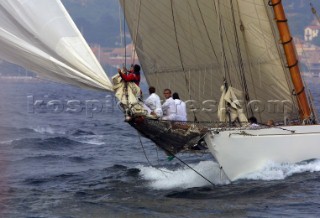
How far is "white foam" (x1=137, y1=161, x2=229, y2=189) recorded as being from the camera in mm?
31745

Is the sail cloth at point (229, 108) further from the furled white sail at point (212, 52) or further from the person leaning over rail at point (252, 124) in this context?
the furled white sail at point (212, 52)

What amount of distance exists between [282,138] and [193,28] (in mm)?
5918

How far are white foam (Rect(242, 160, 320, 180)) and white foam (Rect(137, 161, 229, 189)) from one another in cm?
98

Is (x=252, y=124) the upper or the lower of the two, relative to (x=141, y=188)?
upper

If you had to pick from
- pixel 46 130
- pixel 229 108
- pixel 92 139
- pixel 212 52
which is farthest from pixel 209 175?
pixel 46 130

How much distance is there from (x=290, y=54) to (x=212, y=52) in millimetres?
3072

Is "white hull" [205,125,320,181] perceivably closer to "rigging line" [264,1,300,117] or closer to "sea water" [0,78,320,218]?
"sea water" [0,78,320,218]

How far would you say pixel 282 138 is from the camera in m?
30.7

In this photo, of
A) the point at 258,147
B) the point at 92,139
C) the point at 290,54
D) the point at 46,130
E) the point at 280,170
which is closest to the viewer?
the point at 258,147

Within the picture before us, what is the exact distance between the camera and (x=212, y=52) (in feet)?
116

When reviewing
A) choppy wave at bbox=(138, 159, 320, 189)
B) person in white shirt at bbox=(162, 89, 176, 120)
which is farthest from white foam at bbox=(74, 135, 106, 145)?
person in white shirt at bbox=(162, 89, 176, 120)

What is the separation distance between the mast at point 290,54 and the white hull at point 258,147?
2.42m

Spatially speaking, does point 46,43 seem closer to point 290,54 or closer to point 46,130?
point 290,54

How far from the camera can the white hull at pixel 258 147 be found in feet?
98.2
